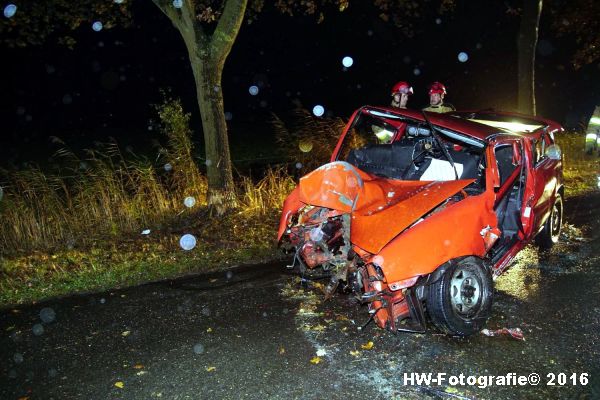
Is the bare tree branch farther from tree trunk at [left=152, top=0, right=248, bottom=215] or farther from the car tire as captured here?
the car tire

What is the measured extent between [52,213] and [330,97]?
27815mm

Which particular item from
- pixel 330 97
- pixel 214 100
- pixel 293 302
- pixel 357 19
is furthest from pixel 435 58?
pixel 293 302

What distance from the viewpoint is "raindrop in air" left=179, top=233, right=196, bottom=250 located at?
23.0 ft

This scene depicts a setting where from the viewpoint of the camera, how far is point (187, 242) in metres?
7.11

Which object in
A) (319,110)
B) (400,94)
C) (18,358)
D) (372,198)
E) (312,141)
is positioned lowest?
(18,358)

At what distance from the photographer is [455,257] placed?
14.1ft

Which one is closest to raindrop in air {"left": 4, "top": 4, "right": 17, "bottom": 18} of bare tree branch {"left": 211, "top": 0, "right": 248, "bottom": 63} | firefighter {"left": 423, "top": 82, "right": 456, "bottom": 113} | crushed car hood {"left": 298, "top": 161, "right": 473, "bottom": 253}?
bare tree branch {"left": 211, "top": 0, "right": 248, "bottom": 63}

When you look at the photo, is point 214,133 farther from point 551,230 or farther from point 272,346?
point 551,230

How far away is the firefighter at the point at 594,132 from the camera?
904 cm

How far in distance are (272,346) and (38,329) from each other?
7.63ft

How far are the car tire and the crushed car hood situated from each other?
246 centimetres

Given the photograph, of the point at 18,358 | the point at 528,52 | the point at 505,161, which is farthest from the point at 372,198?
the point at 528,52

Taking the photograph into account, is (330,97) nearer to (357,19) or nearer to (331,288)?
(357,19)

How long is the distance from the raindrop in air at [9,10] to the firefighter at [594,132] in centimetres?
977
